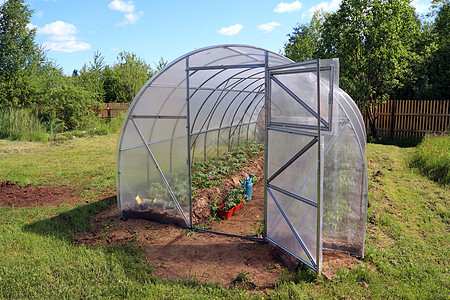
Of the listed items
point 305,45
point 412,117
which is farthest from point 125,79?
point 412,117

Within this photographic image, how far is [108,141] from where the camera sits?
16.2 meters

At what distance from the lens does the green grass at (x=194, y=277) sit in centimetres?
400

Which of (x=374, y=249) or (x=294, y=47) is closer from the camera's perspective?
(x=374, y=249)

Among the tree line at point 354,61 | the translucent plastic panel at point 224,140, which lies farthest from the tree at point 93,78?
the translucent plastic panel at point 224,140

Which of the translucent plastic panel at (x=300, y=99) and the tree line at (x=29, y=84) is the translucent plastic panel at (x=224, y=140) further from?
the tree line at (x=29, y=84)

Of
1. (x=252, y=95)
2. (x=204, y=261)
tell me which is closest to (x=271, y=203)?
(x=204, y=261)

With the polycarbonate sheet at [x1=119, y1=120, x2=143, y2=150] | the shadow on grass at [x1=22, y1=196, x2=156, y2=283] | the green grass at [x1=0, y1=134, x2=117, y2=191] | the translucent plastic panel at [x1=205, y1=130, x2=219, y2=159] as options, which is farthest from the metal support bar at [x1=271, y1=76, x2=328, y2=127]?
the green grass at [x1=0, y1=134, x2=117, y2=191]

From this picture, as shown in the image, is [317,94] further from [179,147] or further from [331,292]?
[179,147]

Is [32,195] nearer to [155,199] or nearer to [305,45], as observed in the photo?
[155,199]

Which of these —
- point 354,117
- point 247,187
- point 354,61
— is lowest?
point 247,187

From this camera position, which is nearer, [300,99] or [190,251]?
[300,99]

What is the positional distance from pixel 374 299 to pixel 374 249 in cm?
129

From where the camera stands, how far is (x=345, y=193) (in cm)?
493

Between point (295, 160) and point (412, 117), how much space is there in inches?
535
